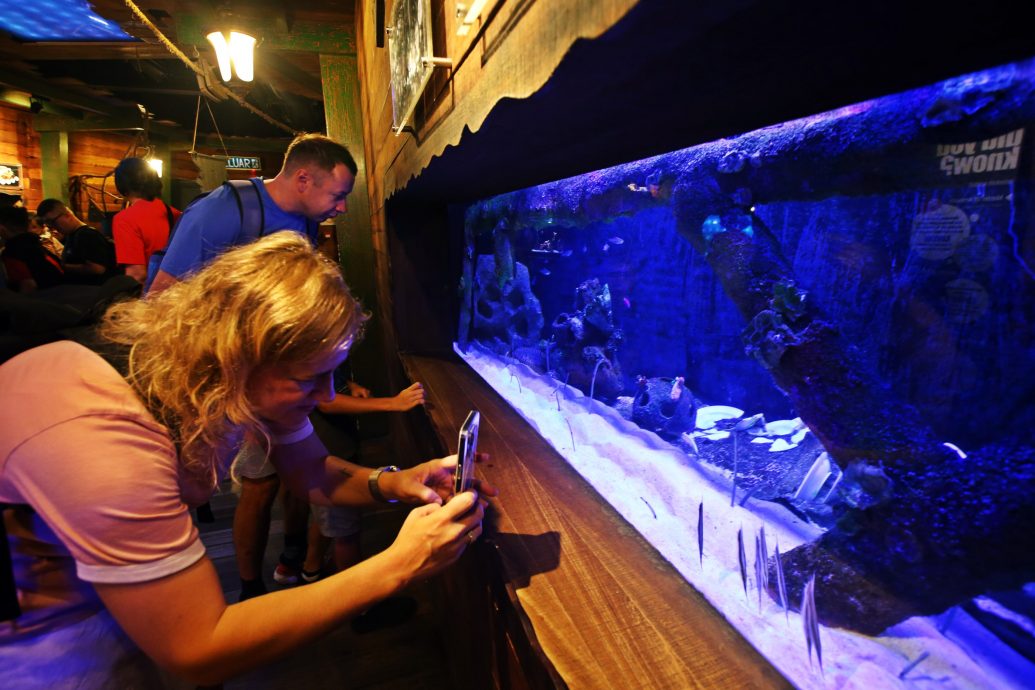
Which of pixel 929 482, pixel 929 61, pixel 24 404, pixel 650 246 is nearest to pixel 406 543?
pixel 24 404

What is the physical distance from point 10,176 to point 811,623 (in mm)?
15459

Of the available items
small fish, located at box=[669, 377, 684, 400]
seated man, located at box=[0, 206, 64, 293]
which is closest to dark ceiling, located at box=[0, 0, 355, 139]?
seated man, located at box=[0, 206, 64, 293]

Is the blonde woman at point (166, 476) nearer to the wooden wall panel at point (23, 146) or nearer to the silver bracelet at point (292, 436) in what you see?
the silver bracelet at point (292, 436)

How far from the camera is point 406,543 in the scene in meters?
1.18

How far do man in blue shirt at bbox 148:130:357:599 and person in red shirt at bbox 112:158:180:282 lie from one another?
2245 mm

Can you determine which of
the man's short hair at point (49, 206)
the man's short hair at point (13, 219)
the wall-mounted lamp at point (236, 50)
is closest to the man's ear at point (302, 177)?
the wall-mounted lamp at point (236, 50)

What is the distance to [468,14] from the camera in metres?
1.12

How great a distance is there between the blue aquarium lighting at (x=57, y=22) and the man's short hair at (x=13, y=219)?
2576 millimetres

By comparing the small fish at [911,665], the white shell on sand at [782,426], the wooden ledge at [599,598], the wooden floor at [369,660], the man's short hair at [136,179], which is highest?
the man's short hair at [136,179]

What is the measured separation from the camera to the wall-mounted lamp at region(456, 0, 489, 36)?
1.08 meters

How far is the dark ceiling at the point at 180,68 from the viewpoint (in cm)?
539

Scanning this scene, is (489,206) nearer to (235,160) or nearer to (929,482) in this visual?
(929,482)

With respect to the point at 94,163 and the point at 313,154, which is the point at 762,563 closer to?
the point at 313,154

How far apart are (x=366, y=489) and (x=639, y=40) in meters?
1.59
